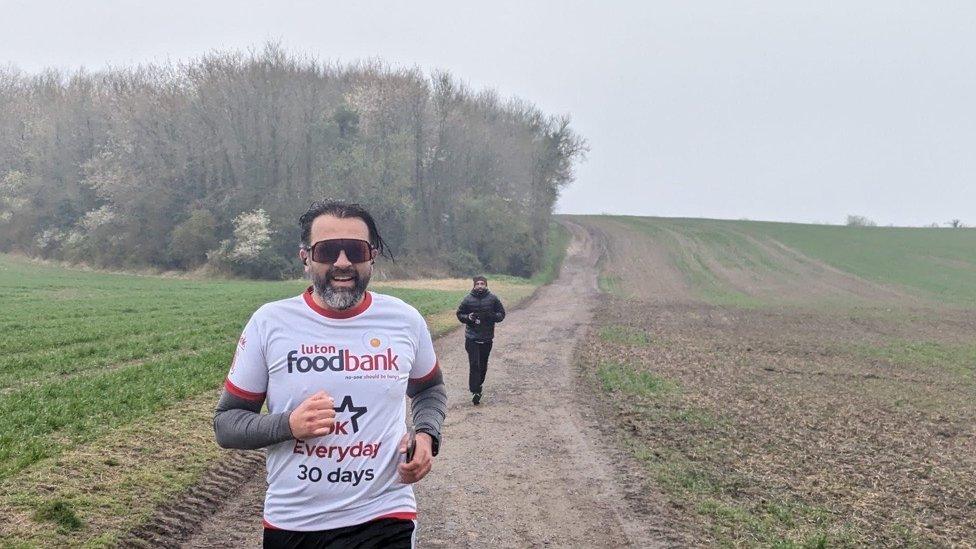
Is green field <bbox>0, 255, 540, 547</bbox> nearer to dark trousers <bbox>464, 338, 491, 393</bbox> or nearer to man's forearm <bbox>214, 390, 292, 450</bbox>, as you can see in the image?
→ man's forearm <bbox>214, 390, 292, 450</bbox>

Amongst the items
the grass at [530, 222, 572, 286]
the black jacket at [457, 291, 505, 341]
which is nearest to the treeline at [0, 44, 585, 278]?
the grass at [530, 222, 572, 286]

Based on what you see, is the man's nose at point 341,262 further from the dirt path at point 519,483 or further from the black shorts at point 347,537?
the dirt path at point 519,483

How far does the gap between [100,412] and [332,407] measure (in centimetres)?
850

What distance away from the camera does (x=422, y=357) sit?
149 inches

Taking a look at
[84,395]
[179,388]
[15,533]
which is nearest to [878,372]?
[179,388]

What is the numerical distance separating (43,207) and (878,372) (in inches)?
2438

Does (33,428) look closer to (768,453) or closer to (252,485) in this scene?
(252,485)

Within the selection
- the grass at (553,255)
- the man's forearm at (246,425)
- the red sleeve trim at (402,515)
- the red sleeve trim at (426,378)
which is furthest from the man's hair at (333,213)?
the grass at (553,255)

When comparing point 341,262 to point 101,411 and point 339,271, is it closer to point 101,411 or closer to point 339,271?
point 339,271

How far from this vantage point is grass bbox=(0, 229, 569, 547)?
7.02 m

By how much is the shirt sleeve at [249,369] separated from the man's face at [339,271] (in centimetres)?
31

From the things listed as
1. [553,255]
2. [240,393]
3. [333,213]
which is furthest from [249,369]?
[553,255]

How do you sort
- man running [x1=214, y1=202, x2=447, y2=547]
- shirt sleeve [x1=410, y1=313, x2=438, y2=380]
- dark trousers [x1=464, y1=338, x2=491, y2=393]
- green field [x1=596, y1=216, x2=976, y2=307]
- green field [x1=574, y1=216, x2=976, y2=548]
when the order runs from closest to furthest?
1. man running [x1=214, y1=202, x2=447, y2=547]
2. shirt sleeve [x1=410, y1=313, x2=438, y2=380]
3. green field [x1=574, y1=216, x2=976, y2=548]
4. dark trousers [x1=464, y1=338, x2=491, y2=393]
5. green field [x1=596, y1=216, x2=976, y2=307]

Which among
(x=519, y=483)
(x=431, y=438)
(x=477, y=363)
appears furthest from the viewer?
(x=477, y=363)
